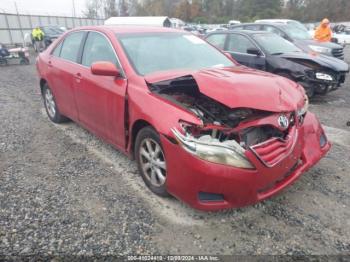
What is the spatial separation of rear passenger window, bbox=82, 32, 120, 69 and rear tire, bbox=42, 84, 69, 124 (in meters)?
1.39

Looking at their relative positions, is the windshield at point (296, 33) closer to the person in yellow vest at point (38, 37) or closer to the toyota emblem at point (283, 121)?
the toyota emblem at point (283, 121)

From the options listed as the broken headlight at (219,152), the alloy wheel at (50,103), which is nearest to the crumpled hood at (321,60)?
the alloy wheel at (50,103)

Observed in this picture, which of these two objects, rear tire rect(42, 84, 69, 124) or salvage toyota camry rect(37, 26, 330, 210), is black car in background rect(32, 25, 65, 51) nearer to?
rear tire rect(42, 84, 69, 124)

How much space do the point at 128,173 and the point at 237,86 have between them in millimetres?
1687

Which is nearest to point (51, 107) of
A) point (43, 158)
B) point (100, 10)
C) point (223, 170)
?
point (43, 158)

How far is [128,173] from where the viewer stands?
3652mm

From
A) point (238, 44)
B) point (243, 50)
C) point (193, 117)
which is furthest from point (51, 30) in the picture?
point (193, 117)

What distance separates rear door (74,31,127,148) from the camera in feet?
11.1

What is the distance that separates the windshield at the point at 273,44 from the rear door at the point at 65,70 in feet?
14.3

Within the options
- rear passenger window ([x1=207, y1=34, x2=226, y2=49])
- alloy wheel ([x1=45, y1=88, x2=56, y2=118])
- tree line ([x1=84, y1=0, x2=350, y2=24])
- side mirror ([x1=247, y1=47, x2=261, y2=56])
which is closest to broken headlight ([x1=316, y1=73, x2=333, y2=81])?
side mirror ([x1=247, y1=47, x2=261, y2=56])

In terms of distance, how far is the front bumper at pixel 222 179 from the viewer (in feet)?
8.02

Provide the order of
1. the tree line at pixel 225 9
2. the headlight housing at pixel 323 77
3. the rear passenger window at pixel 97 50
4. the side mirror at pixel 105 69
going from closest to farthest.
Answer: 1. the side mirror at pixel 105 69
2. the rear passenger window at pixel 97 50
3. the headlight housing at pixel 323 77
4. the tree line at pixel 225 9

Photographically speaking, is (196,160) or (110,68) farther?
(110,68)

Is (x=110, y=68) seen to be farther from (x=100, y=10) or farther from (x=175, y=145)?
(x=100, y=10)
